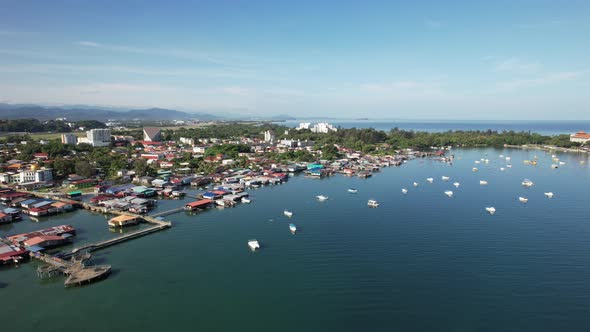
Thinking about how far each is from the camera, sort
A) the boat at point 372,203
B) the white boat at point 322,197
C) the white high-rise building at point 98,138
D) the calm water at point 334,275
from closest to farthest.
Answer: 1. the calm water at point 334,275
2. the boat at point 372,203
3. the white boat at point 322,197
4. the white high-rise building at point 98,138

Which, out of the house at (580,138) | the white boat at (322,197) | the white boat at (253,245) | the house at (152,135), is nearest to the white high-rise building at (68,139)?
the house at (152,135)

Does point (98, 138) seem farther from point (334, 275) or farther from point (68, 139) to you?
point (334, 275)

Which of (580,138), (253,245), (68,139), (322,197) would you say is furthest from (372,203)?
(580,138)

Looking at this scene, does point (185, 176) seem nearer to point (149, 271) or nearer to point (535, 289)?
point (149, 271)

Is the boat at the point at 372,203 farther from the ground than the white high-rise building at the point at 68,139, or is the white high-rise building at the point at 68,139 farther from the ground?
the white high-rise building at the point at 68,139

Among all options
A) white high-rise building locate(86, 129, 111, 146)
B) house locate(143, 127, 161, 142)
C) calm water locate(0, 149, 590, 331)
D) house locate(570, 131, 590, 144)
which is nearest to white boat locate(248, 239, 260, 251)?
calm water locate(0, 149, 590, 331)

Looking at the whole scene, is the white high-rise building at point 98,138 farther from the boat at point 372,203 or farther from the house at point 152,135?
the boat at point 372,203

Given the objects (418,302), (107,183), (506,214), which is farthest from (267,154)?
(418,302)

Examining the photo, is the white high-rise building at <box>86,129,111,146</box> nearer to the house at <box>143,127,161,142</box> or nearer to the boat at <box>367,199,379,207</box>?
the house at <box>143,127,161,142</box>

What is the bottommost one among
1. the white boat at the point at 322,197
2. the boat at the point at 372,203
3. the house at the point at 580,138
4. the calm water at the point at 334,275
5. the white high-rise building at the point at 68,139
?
the calm water at the point at 334,275
